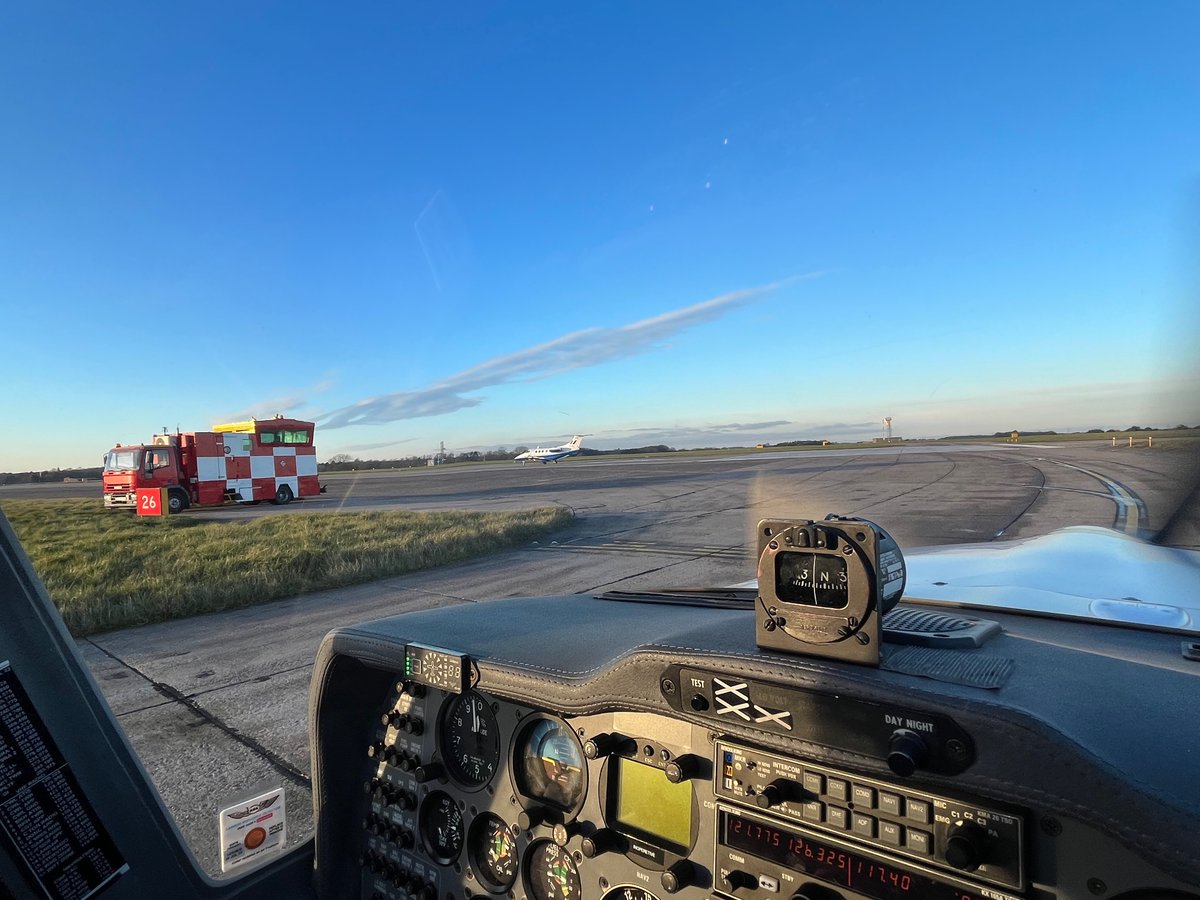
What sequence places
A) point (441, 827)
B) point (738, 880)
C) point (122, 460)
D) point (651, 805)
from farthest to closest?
1. point (122, 460)
2. point (441, 827)
3. point (651, 805)
4. point (738, 880)

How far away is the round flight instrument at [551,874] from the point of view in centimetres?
172

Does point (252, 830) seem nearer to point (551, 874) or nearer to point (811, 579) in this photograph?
point (551, 874)

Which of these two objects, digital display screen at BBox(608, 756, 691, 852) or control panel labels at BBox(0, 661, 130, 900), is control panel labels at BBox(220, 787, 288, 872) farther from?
digital display screen at BBox(608, 756, 691, 852)

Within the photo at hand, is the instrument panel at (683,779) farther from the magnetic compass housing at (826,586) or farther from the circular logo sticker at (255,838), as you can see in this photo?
the circular logo sticker at (255,838)

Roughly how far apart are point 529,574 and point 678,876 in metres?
7.55

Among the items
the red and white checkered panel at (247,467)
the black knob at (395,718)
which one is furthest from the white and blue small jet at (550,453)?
the black knob at (395,718)

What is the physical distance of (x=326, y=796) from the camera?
2.16m

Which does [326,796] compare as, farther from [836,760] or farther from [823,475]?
[823,475]

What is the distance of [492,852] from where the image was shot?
1917mm

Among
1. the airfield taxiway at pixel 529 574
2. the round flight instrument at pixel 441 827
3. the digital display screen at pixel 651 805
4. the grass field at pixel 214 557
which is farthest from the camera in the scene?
the grass field at pixel 214 557

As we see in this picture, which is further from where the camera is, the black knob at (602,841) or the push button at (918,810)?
the black knob at (602,841)

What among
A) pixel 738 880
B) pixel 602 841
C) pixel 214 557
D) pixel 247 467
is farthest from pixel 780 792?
pixel 247 467

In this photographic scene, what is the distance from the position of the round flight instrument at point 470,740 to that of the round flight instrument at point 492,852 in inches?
4.4

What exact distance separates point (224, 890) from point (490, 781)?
0.87 metres
